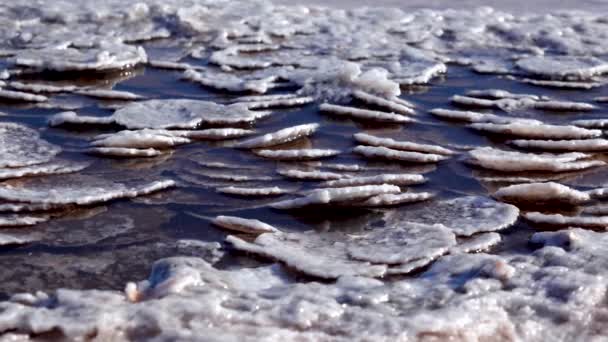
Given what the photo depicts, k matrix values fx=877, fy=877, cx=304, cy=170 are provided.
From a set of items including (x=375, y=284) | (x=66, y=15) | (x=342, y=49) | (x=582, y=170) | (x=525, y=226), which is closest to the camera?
(x=375, y=284)

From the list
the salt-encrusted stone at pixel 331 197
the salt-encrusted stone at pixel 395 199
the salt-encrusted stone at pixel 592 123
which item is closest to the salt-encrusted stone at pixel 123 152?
the salt-encrusted stone at pixel 331 197

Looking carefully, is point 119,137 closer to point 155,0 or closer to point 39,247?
point 39,247

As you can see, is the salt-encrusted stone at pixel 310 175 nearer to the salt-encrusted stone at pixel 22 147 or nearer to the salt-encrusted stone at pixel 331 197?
the salt-encrusted stone at pixel 331 197

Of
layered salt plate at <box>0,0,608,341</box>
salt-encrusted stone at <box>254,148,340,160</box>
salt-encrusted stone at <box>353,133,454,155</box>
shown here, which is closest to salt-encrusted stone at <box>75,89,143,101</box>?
layered salt plate at <box>0,0,608,341</box>

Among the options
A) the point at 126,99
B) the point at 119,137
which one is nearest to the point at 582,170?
the point at 119,137

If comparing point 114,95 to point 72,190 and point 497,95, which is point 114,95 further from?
point 497,95

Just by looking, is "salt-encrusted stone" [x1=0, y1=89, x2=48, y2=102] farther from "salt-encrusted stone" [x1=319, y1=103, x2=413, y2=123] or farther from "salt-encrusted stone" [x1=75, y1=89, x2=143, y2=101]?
"salt-encrusted stone" [x1=319, y1=103, x2=413, y2=123]

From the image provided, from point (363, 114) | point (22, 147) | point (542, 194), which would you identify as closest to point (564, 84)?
point (363, 114)
